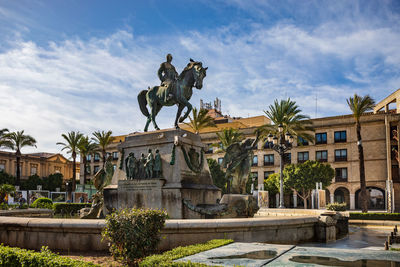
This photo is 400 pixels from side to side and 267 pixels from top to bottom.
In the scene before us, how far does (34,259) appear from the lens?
5.68 metres

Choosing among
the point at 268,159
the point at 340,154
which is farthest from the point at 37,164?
the point at 340,154

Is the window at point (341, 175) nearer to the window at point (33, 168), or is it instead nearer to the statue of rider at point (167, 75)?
the statue of rider at point (167, 75)

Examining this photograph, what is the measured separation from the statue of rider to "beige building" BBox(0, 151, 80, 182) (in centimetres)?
6113

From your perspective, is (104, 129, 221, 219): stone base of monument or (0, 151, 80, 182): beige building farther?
(0, 151, 80, 182): beige building

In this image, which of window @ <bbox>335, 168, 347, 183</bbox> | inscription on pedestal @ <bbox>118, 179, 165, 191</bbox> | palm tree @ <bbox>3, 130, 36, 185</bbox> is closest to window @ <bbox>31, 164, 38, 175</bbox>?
palm tree @ <bbox>3, 130, 36, 185</bbox>

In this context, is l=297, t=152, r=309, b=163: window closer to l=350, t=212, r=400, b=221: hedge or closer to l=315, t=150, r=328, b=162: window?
l=315, t=150, r=328, b=162: window

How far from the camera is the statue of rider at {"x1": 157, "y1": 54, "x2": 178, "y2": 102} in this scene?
44.9 ft

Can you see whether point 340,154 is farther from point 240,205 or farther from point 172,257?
point 172,257

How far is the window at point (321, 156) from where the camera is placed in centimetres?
5341

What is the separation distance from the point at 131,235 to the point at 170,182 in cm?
649

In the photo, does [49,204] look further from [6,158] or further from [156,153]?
[6,158]

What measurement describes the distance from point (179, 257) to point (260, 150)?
53806 millimetres

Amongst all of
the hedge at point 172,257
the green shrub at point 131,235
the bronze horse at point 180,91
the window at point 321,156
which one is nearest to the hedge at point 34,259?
the green shrub at point 131,235

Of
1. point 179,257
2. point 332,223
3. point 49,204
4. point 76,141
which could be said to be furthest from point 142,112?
point 76,141
